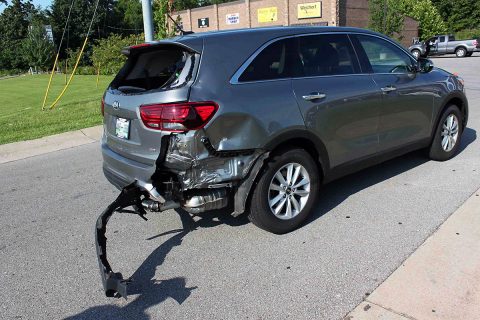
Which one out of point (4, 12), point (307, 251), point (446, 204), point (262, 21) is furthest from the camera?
point (4, 12)

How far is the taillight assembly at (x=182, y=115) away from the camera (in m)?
3.55

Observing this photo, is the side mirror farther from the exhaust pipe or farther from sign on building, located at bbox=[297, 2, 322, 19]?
sign on building, located at bbox=[297, 2, 322, 19]

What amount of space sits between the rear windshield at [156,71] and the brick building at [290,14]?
3563cm

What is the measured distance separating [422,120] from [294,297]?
3.33m

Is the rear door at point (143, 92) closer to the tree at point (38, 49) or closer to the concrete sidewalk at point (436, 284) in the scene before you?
the concrete sidewalk at point (436, 284)

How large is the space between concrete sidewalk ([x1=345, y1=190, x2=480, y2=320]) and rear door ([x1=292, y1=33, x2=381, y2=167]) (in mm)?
1197

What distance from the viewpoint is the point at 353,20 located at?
45406 mm

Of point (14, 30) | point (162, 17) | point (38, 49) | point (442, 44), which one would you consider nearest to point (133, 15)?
point (14, 30)

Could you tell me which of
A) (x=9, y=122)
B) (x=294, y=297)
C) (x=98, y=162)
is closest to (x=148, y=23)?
(x=9, y=122)

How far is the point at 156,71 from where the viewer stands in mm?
4254

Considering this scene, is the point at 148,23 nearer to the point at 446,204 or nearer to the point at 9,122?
the point at 9,122

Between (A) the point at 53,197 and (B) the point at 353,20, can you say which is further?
(B) the point at 353,20

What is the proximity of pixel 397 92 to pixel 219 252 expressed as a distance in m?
2.74

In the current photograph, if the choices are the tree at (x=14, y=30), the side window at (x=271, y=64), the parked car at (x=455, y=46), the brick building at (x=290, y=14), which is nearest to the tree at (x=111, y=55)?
the brick building at (x=290, y=14)
